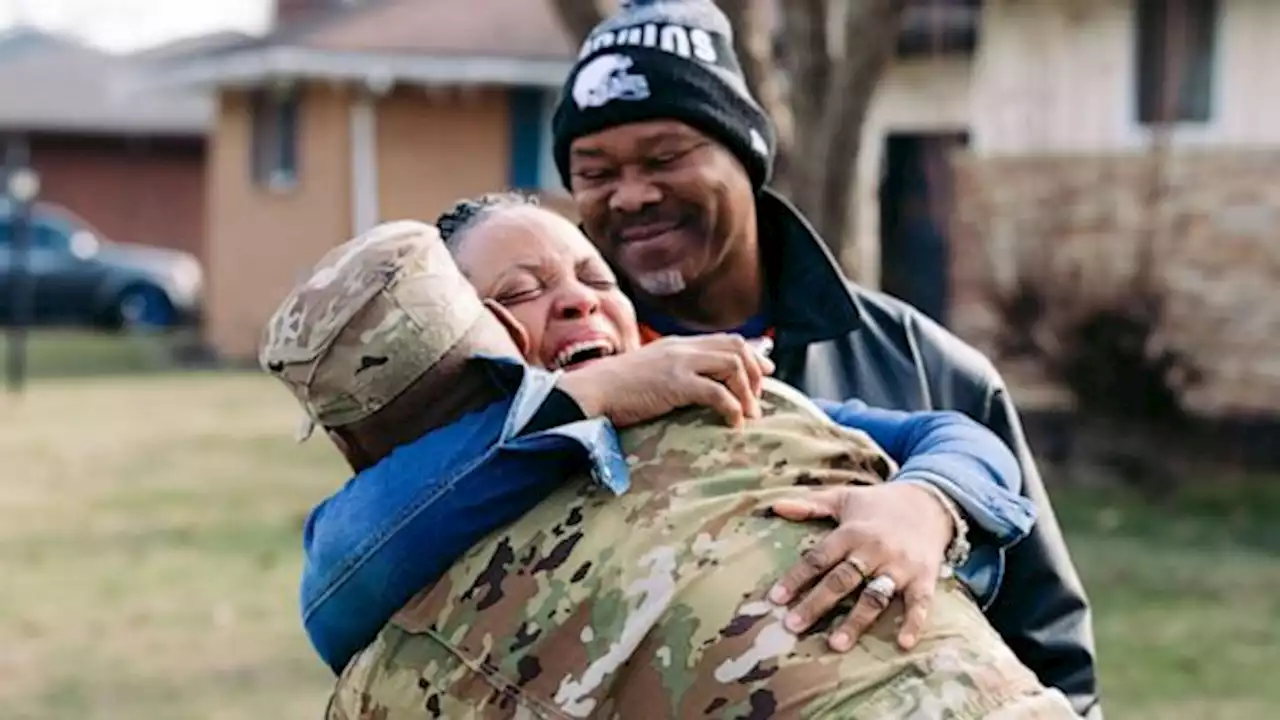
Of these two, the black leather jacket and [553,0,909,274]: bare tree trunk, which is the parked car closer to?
[553,0,909,274]: bare tree trunk

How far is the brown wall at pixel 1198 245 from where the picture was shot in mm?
13633

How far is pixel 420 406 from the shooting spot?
2.07 meters

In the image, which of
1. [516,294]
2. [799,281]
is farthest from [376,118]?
[516,294]

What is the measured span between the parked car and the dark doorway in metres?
14.3

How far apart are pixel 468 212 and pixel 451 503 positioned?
1.73ft

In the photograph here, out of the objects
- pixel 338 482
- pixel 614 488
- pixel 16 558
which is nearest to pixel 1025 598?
pixel 614 488

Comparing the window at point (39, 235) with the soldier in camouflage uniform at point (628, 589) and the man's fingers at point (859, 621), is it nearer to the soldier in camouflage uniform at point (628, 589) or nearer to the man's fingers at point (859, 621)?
the soldier in camouflage uniform at point (628, 589)

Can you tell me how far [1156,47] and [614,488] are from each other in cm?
1331

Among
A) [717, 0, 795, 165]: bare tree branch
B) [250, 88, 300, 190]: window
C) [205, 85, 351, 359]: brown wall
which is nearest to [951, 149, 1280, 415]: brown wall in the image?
[717, 0, 795, 165]: bare tree branch

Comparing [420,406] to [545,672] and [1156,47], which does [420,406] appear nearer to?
[545,672]

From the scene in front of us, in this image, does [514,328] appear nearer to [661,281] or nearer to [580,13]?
[661,281]

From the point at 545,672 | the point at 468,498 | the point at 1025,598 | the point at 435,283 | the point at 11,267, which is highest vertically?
the point at 435,283

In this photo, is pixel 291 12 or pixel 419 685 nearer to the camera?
pixel 419 685

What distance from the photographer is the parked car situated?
29562 mm
